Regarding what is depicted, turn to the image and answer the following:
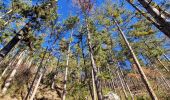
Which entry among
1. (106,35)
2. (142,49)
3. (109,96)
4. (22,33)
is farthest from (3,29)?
(142,49)

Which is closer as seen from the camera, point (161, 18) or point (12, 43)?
point (12, 43)

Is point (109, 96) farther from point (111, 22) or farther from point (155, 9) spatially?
point (155, 9)

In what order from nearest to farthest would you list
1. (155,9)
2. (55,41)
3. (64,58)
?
(155,9), (55,41), (64,58)

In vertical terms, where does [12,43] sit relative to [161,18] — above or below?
below

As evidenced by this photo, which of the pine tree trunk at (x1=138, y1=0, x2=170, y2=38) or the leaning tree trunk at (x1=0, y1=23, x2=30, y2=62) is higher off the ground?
the pine tree trunk at (x1=138, y1=0, x2=170, y2=38)

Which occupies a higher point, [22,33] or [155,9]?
[155,9]

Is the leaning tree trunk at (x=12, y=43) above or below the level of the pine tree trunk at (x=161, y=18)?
below

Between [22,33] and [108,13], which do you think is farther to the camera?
[108,13]

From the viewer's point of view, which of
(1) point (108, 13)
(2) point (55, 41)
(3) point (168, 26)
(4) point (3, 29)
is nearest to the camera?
(3) point (168, 26)

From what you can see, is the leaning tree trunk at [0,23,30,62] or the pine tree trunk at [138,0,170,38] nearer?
the leaning tree trunk at [0,23,30,62]

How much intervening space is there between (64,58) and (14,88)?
846cm

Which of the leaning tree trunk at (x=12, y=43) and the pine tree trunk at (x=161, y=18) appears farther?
the pine tree trunk at (x=161, y=18)

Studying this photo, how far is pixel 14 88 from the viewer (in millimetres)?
28281

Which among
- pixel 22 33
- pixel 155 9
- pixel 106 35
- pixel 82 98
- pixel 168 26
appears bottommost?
pixel 22 33
